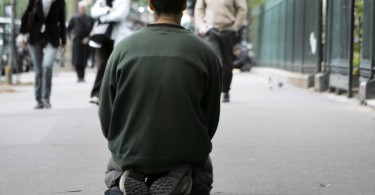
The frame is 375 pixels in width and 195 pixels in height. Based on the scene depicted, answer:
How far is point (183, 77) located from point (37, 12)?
8947 mm

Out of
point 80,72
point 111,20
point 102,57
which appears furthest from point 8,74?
point 111,20

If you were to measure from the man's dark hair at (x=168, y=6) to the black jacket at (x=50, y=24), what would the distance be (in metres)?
8.55

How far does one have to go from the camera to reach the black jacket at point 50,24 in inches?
500

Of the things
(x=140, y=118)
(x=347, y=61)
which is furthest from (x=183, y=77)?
(x=347, y=61)

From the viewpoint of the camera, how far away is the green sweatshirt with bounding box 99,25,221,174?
4.21m

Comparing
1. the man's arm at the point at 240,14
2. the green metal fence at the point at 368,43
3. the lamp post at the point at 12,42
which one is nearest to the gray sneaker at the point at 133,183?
the green metal fence at the point at 368,43

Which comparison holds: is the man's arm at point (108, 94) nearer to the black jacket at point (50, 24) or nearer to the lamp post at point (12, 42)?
the black jacket at point (50, 24)

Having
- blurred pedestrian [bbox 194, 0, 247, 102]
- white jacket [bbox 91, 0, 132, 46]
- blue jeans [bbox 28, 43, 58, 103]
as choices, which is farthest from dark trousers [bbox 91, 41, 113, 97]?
blurred pedestrian [bbox 194, 0, 247, 102]

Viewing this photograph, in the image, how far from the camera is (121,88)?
427 centimetres

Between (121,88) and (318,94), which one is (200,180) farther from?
(318,94)

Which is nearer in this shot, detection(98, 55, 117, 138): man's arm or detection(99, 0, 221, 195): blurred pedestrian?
detection(99, 0, 221, 195): blurred pedestrian

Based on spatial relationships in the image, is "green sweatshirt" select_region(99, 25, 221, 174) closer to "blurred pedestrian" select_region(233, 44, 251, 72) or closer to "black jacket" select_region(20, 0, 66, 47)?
"black jacket" select_region(20, 0, 66, 47)

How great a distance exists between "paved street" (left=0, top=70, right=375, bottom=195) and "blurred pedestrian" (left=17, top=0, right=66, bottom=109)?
1.48 ft

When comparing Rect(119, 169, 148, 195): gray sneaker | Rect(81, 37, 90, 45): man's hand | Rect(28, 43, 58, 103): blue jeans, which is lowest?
Rect(81, 37, 90, 45): man's hand
